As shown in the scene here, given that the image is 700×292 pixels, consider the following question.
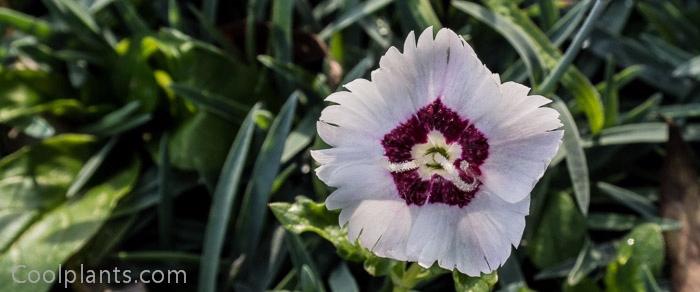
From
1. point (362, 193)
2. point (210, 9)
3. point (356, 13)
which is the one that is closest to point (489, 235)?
point (362, 193)

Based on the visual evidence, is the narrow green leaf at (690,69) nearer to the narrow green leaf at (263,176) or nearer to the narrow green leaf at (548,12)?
the narrow green leaf at (548,12)

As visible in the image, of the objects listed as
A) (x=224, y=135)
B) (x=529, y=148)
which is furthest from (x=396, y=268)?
(x=224, y=135)

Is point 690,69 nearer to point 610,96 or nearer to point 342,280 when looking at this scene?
point 610,96

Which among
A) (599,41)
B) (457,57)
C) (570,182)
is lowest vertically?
(570,182)

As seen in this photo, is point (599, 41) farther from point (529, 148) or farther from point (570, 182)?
point (529, 148)

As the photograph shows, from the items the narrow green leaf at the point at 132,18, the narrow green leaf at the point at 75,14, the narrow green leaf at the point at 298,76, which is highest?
the narrow green leaf at the point at 75,14

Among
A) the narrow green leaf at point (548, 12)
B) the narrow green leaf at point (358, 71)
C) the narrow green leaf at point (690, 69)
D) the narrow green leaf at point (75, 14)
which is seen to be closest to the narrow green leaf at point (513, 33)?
the narrow green leaf at point (548, 12)
